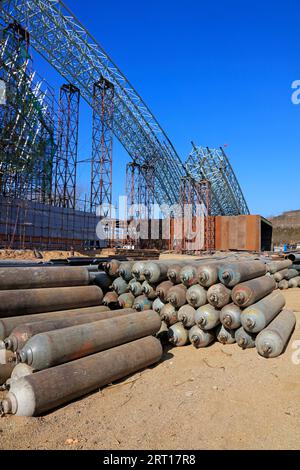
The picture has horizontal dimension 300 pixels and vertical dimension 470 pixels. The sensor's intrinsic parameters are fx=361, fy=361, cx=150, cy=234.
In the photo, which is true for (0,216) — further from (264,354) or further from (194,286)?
(264,354)

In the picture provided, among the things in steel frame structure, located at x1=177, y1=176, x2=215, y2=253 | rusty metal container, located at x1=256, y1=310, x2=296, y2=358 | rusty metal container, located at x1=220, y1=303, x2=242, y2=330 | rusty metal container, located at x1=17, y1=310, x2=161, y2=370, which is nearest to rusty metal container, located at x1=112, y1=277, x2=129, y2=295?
rusty metal container, located at x1=17, y1=310, x2=161, y2=370

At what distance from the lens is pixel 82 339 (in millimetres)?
3850

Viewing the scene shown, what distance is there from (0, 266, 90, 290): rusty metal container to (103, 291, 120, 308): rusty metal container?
499mm

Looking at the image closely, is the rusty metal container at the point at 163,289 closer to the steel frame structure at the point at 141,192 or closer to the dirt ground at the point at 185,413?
the dirt ground at the point at 185,413

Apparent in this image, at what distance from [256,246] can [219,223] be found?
3.49m

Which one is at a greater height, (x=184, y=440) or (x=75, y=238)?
(x=75, y=238)

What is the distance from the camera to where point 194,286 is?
5.39 metres

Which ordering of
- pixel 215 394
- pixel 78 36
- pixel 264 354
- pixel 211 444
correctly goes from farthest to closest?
pixel 78 36
pixel 264 354
pixel 215 394
pixel 211 444

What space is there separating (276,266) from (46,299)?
7.51m

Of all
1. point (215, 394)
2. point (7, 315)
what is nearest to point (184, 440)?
point (215, 394)

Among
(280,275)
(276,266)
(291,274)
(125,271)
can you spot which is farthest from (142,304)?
(291,274)

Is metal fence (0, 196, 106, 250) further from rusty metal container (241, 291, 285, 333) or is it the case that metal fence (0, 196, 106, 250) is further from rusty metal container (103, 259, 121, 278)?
rusty metal container (241, 291, 285, 333)

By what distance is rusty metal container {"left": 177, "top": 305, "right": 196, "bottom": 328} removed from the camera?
531cm

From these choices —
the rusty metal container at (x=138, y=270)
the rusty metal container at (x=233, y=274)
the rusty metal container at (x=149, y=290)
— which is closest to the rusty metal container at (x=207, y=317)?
the rusty metal container at (x=233, y=274)
